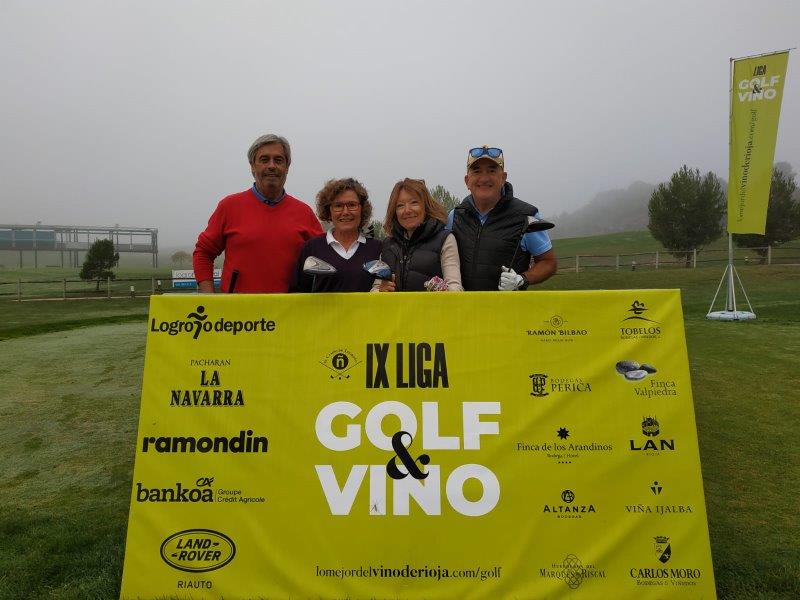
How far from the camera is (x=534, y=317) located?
2.67 m

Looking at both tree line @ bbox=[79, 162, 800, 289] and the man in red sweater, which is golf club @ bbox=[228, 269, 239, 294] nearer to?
the man in red sweater

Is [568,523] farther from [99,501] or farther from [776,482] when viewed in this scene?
[99,501]

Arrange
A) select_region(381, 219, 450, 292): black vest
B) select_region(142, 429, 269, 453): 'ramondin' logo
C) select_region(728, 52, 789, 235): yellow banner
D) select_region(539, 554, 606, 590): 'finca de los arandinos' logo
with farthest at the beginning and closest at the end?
1. select_region(728, 52, 789, 235): yellow banner
2. select_region(381, 219, 450, 292): black vest
3. select_region(142, 429, 269, 453): 'ramondin' logo
4. select_region(539, 554, 606, 590): 'finca de los arandinos' logo

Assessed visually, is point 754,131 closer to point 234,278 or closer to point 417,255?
point 417,255

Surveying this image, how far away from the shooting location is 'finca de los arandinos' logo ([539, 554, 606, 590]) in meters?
2.34

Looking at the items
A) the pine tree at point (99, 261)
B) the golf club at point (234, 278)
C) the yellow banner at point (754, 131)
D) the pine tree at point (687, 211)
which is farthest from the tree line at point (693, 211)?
the golf club at point (234, 278)

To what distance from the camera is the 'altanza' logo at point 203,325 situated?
2.73m

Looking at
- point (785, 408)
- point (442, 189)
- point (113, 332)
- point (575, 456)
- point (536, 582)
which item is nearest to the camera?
point (536, 582)

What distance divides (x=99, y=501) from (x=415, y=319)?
2.54m

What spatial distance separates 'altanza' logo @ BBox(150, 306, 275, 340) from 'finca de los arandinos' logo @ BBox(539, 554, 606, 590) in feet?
5.72

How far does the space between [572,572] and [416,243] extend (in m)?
1.89

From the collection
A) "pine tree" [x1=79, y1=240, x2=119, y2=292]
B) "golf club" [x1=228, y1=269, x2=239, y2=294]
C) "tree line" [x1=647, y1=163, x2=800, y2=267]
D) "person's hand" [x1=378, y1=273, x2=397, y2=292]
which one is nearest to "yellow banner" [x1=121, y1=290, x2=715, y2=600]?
"person's hand" [x1=378, y1=273, x2=397, y2=292]

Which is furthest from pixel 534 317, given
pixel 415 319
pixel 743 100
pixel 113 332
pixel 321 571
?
pixel 743 100

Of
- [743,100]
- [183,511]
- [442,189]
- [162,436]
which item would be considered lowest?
[183,511]
